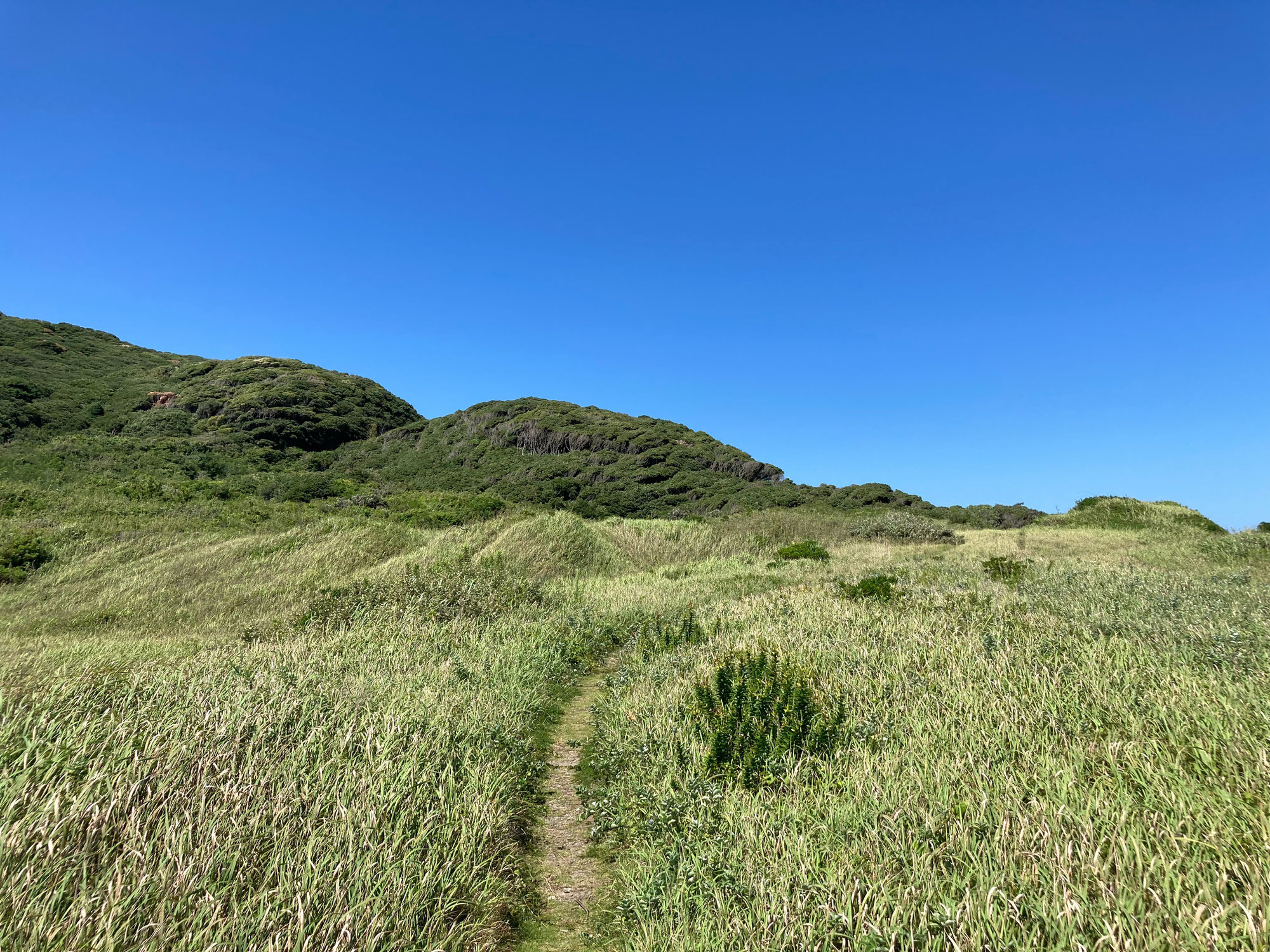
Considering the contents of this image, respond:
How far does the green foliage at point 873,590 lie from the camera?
10016 millimetres

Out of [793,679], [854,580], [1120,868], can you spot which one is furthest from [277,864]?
[854,580]

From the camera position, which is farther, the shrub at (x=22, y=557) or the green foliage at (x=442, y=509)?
the green foliage at (x=442, y=509)

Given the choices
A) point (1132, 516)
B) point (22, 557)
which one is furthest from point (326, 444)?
point (1132, 516)

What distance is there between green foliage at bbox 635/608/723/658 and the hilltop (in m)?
17.9

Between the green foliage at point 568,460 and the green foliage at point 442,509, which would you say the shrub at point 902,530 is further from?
the green foliage at point 568,460

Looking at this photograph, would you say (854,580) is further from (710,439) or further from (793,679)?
(710,439)

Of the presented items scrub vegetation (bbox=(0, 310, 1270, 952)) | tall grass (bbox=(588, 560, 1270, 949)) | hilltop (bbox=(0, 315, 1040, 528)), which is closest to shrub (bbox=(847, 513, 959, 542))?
hilltop (bbox=(0, 315, 1040, 528))

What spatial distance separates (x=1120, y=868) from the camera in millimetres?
2449

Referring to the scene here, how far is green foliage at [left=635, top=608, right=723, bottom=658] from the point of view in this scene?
867cm

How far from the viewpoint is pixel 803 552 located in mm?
18625

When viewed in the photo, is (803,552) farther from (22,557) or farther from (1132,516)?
(22,557)

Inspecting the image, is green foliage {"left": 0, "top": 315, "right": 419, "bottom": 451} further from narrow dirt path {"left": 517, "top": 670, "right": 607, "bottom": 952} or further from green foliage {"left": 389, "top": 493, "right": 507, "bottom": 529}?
narrow dirt path {"left": 517, "top": 670, "right": 607, "bottom": 952}

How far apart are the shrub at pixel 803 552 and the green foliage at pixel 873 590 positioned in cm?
669

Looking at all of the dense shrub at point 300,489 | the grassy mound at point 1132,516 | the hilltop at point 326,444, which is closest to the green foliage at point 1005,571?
the grassy mound at point 1132,516
